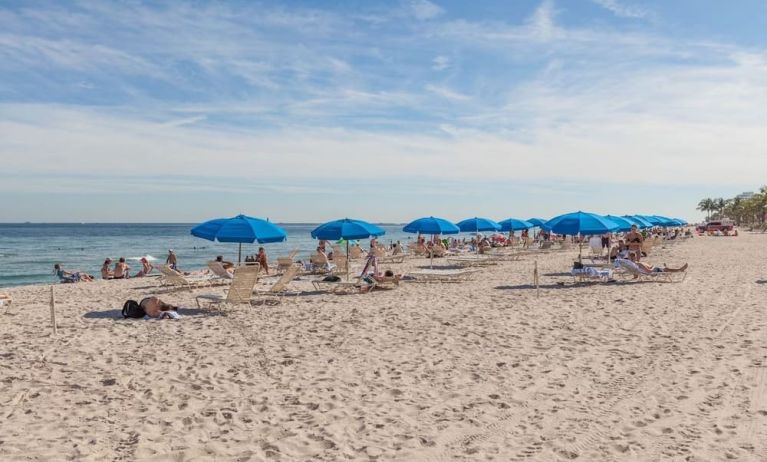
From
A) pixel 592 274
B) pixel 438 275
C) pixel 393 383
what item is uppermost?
pixel 592 274

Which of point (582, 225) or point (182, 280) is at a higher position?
point (582, 225)

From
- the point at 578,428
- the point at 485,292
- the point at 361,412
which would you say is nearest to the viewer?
the point at 578,428

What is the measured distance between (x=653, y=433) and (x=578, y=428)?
0.53 meters

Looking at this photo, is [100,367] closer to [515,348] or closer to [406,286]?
[515,348]

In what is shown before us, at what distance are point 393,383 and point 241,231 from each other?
22.9ft

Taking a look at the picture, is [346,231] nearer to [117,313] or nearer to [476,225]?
[117,313]

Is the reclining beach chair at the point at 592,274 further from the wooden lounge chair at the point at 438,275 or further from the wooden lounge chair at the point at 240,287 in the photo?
the wooden lounge chair at the point at 240,287

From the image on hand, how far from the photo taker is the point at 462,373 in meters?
6.08

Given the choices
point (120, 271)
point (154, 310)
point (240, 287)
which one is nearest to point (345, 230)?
point (240, 287)

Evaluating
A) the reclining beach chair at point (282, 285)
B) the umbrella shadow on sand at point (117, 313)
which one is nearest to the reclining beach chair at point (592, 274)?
the reclining beach chair at point (282, 285)

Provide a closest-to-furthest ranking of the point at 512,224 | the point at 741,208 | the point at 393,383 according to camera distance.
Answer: the point at 393,383, the point at 512,224, the point at 741,208

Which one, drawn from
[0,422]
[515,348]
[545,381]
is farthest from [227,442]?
[515,348]

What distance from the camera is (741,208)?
9356 cm

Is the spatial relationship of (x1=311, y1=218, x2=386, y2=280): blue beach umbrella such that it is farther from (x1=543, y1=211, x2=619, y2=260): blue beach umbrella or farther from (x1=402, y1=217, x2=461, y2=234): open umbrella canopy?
(x1=543, y1=211, x2=619, y2=260): blue beach umbrella
